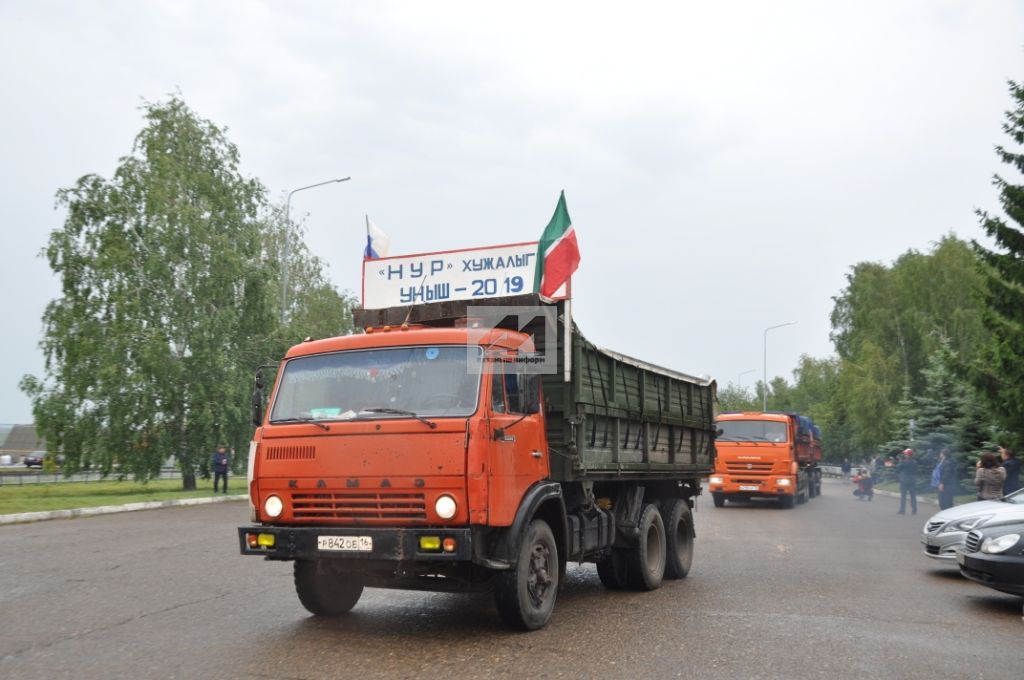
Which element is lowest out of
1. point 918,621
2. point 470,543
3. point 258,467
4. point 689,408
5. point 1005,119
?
point 918,621

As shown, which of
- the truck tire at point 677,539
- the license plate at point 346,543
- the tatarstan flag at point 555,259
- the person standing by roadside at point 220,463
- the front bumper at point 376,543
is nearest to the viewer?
the front bumper at point 376,543

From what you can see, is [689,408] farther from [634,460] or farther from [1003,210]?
[1003,210]

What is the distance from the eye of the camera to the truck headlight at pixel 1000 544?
8.96 meters

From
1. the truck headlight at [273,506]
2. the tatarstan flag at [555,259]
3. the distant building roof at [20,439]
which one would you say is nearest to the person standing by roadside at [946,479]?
the tatarstan flag at [555,259]

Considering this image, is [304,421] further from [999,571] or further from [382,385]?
[999,571]

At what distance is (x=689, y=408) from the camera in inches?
479

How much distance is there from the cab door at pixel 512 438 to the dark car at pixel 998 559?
4.44 m

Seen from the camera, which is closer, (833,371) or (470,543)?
(470,543)

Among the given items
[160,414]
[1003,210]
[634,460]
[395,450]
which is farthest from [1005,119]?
[160,414]

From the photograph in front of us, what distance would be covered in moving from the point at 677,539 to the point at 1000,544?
11.3ft

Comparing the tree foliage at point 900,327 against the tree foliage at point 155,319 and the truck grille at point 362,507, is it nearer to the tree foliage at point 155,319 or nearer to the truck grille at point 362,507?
the tree foliage at point 155,319

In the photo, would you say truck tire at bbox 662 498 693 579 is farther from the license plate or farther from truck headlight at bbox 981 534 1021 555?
the license plate

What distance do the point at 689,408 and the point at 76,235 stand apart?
85.1 feet

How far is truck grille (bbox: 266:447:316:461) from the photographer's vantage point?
7.21 meters
